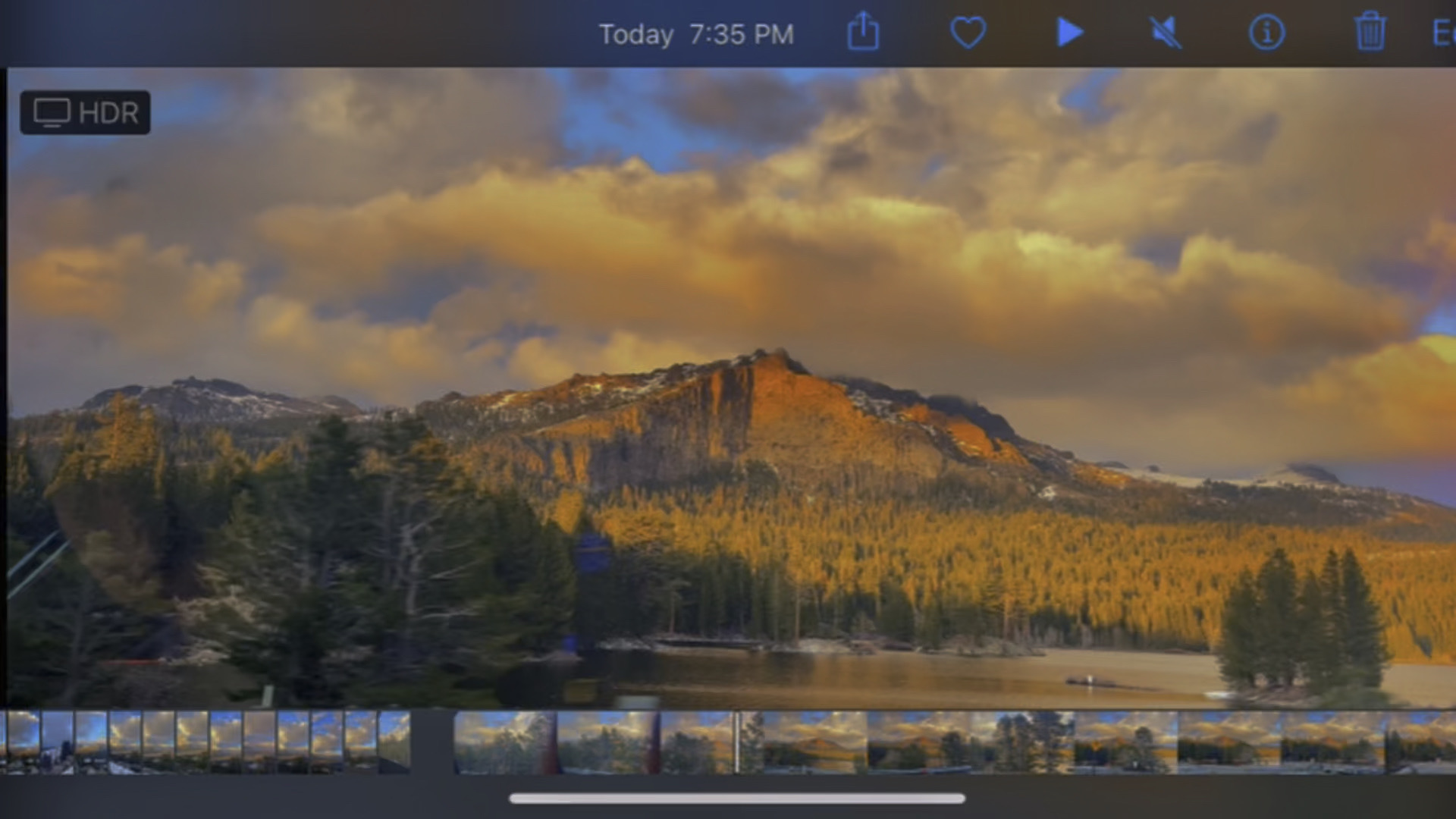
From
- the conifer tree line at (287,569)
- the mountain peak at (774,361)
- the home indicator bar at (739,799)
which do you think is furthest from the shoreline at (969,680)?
the mountain peak at (774,361)

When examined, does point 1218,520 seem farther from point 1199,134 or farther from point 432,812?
point 432,812

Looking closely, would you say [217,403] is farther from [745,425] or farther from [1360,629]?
[1360,629]

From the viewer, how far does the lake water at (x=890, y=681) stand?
9.05 ft

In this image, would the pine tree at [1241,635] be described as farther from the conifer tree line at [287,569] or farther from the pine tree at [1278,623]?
the conifer tree line at [287,569]

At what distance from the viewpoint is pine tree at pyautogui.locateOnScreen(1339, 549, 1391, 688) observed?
2.76 meters

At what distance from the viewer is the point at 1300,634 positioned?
2760mm

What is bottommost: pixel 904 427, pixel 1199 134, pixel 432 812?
pixel 432 812

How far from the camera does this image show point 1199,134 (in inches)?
110

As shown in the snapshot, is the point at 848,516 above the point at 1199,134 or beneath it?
beneath
